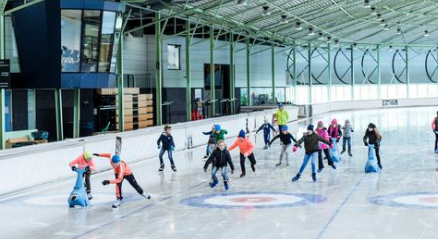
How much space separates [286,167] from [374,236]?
10.9 meters

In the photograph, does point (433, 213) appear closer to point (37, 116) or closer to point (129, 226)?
point (129, 226)

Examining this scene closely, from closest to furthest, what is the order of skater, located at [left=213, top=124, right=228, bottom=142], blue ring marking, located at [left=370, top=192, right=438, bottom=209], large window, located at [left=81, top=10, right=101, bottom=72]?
blue ring marking, located at [left=370, top=192, right=438, bottom=209] → skater, located at [left=213, top=124, right=228, bottom=142] → large window, located at [left=81, top=10, right=101, bottom=72]

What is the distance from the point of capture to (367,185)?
56.7ft

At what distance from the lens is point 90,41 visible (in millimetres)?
29719

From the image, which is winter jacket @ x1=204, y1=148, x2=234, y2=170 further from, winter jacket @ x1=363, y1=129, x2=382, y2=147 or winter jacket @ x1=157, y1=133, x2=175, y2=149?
winter jacket @ x1=363, y1=129, x2=382, y2=147

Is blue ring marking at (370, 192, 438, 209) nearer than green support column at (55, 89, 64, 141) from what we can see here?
Yes

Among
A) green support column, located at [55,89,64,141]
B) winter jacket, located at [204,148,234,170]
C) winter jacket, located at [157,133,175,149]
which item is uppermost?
green support column, located at [55,89,64,141]

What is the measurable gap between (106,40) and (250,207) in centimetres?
1828

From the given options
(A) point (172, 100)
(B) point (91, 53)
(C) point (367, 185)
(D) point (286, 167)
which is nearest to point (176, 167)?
(D) point (286, 167)

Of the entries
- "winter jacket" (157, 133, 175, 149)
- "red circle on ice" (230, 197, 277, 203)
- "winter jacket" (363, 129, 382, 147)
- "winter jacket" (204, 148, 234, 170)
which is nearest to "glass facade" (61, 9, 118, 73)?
"winter jacket" (157, 133, 175, 149)

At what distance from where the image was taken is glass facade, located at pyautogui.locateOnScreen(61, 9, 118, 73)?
94.0 ft

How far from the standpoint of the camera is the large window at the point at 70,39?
93.3ft

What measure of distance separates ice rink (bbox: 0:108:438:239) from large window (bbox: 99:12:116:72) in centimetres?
1024

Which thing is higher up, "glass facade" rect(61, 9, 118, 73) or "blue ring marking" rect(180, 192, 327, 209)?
"glass facade" rect(61, 9, 118, 73)
